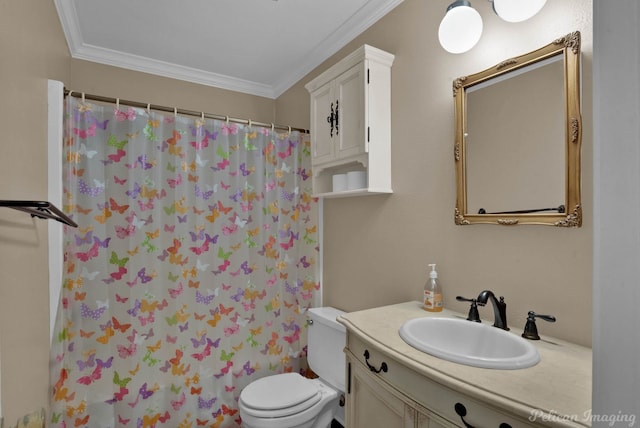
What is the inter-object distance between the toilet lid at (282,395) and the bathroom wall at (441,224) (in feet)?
1.81

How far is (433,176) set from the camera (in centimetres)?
162

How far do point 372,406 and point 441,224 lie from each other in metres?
0.84

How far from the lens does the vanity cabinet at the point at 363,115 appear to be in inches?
69.9

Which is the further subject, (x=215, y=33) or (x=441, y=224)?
(x=215, y=33)

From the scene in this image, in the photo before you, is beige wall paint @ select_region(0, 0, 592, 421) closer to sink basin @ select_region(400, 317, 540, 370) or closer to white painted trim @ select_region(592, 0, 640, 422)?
sink basin @ select_region(400, 317, 540, 370)

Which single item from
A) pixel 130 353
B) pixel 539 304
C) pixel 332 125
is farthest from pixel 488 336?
pixel 130 353

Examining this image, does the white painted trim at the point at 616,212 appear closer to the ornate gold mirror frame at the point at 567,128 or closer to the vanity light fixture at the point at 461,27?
the ornate gold mirror frame at the point at 567,128

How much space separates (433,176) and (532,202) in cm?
48

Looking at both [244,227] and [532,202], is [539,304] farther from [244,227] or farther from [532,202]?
[244,227]

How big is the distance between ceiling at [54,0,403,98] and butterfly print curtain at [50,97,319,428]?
606 millimetres

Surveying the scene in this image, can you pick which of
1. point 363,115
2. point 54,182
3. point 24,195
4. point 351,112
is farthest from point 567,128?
point 54,182

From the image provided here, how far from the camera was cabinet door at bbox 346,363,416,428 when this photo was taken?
41.1 inches

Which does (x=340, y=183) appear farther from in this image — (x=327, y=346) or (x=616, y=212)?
(x=616, y=212)

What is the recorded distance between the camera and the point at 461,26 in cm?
131
